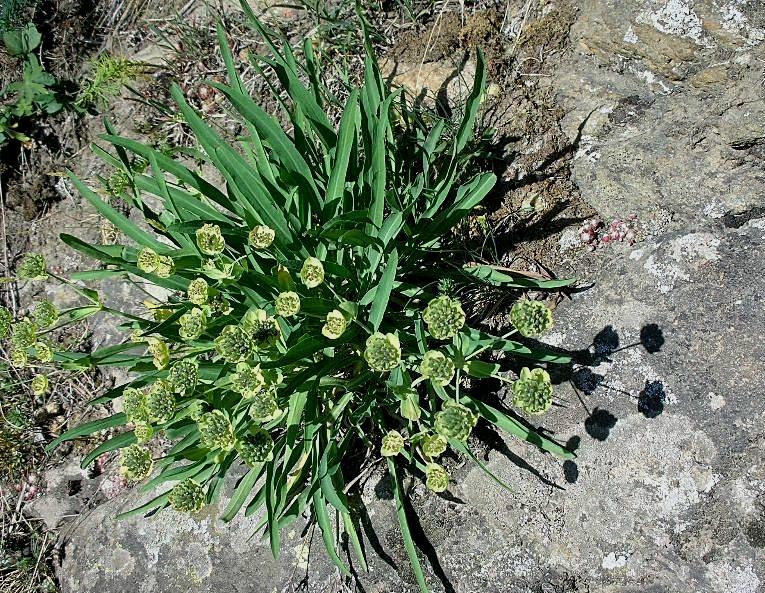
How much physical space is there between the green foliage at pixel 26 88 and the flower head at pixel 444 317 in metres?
3.58

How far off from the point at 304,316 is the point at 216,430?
21.7 inches

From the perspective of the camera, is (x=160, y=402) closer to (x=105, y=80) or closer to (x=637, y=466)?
(x=637, y=466)

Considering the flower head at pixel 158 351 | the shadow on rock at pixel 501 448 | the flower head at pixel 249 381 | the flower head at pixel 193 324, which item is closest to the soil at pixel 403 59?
the shadow on rock at pixel 501 448

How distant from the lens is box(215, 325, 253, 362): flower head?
1.87 metres

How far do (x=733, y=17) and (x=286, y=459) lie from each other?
2.47m

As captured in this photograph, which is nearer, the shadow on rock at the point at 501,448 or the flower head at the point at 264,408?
the flower head at the point at 264,408

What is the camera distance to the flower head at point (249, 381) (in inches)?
75.2

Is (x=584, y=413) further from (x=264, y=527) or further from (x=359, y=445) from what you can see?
(x=264, y=527)

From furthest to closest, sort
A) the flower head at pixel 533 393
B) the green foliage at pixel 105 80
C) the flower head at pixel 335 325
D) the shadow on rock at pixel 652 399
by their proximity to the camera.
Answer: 1. the green foliage at pixel 105 80
2. the shadow on rock at pixel 652 399
3. the flower head at pixel 335 325
4. the flower head at pixel 533 393

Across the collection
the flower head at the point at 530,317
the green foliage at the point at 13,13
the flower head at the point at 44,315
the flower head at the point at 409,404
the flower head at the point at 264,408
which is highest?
the green foliage at the point at 13,13

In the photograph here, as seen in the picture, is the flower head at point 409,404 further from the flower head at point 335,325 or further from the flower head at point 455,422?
the flower head at point 335,325

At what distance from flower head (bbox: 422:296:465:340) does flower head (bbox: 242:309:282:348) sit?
1.70ft

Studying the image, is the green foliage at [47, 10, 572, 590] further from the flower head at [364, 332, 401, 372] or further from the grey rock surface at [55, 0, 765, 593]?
the grey rock surface at [55, 0, 765, 593]

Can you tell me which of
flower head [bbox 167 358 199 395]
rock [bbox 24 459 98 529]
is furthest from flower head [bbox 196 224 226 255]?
rock [bbox 24 459 98 529]
